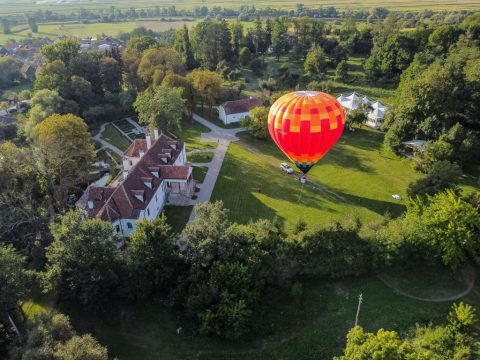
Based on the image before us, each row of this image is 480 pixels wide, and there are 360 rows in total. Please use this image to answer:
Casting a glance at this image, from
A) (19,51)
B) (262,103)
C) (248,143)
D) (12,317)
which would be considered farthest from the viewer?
Answer: (19,51)

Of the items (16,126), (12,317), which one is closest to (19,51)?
(16,126)

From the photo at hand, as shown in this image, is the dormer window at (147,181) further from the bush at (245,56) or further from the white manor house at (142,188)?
the bush at (245,56)

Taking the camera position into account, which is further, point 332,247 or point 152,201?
point 152,201

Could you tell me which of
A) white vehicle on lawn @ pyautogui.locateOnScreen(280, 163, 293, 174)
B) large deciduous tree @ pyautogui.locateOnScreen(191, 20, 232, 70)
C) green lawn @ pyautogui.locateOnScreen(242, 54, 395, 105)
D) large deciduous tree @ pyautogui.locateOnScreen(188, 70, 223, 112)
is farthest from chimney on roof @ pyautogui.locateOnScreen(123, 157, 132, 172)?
large deciduous tree @ pyautogui.locateOnScreen(191, 20, 232, 70)

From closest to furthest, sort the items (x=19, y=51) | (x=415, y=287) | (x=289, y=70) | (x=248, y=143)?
(x=415, y=287) → (x=248, y=143) → (x=289, y=70) → (x=19, y=51)

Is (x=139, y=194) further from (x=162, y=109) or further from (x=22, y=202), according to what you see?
(x=162, y=109)

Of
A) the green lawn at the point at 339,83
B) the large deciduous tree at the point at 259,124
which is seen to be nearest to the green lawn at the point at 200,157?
the large deciduous tree at the point at 259,124

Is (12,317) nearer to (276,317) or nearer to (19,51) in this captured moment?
(276,317)

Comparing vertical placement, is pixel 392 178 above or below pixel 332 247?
below
